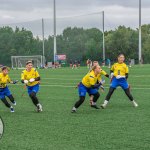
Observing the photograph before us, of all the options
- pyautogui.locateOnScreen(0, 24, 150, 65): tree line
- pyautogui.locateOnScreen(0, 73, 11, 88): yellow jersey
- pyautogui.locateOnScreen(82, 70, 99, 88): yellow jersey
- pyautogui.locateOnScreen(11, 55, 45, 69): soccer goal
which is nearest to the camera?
pyautogui.locateOnScreen(82, 70, 99, 88): yellow jersey

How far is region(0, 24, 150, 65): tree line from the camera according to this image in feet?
309

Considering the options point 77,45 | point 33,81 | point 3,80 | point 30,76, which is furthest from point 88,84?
point 77,45

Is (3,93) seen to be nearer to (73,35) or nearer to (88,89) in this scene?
(88,89)

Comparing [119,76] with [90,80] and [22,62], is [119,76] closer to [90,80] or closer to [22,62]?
[90,80]

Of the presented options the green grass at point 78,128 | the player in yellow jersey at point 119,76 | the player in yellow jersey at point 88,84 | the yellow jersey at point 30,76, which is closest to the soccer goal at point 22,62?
the player in yellow jersey at point 119,76

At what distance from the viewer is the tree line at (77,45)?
3711 inches

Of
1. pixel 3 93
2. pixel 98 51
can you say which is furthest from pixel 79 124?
pixel 98 51

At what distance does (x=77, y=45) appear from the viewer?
323ft

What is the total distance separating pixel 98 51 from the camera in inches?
3698

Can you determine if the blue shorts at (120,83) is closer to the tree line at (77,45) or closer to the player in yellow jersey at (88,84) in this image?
the player in yellow jersey at (88,84)

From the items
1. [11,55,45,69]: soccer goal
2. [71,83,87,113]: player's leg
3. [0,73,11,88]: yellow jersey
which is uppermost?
[0,73,11,88]: yellow jersey

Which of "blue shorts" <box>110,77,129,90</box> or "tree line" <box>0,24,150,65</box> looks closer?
"blue shorts" <box>110,77,129,90</box>

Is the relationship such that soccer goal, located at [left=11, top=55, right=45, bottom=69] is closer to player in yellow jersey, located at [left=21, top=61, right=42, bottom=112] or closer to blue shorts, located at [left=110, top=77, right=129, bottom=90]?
blue shorts, located at [left=110, top=77, right=129, bottom=90]

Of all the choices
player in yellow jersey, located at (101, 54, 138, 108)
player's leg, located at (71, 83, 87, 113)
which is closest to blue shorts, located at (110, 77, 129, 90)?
player in yellow jersey, located at (101, 54, 138, 108)
